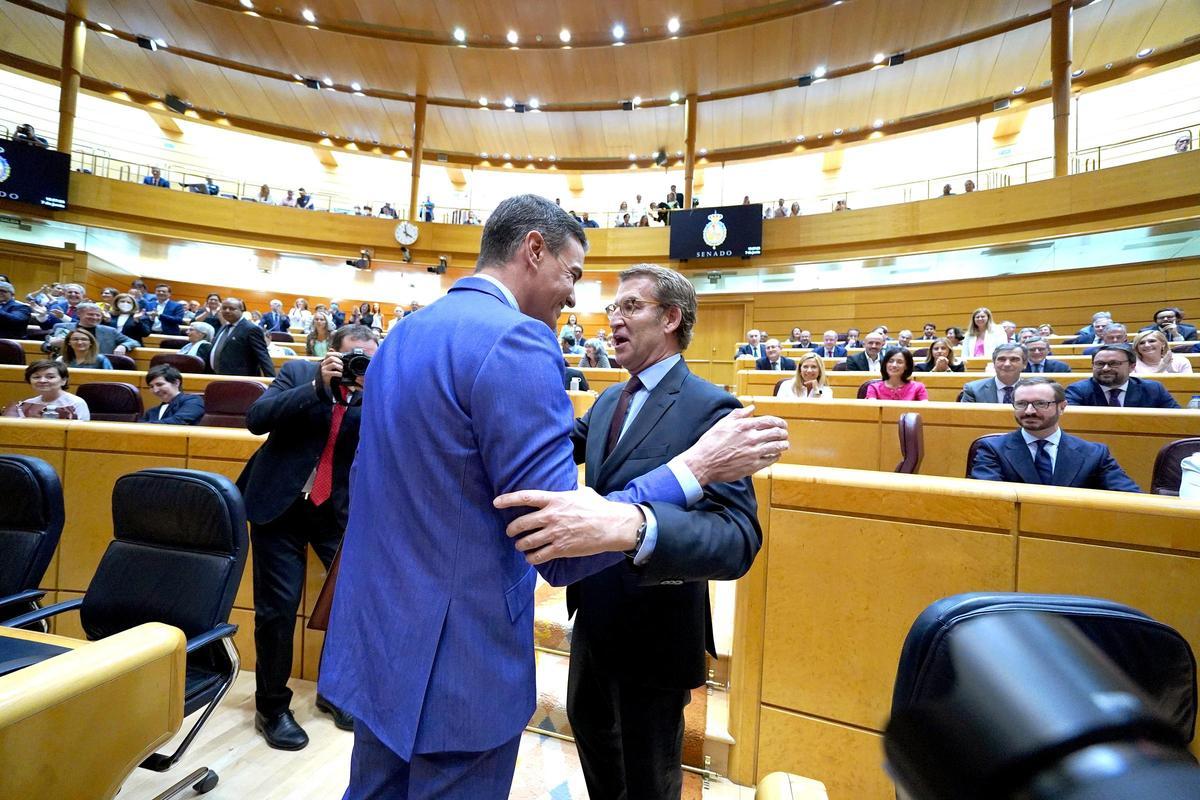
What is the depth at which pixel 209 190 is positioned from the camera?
1364 centimetres

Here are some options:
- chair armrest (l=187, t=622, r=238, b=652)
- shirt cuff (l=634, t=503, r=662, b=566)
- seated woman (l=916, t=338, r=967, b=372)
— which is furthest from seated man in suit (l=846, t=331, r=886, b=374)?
chair armrest (l=187, t=622, r=238, b=652)

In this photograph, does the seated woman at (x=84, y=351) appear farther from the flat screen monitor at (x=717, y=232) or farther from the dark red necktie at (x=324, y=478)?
the flat screen monitor at (x=717, y=232)

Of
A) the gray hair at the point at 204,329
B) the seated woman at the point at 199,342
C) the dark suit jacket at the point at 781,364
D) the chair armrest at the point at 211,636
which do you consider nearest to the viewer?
the chair armrest at the point at 211,636

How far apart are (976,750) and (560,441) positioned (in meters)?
0.58

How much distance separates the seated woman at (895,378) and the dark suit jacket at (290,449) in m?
3.84

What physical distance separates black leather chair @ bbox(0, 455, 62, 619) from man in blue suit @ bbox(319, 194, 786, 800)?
5.41 ft

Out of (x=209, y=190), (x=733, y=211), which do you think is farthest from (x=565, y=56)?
(x=209, y=190)

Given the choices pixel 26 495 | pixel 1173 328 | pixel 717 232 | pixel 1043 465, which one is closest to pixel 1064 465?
pixel 1043 465

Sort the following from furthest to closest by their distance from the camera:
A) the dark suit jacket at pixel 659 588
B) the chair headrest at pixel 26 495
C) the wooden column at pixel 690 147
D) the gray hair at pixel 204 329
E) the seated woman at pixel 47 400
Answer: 1. the wooden column at pixel 690 147
2. the gray hair at pixel 204 329
3. the seated woman at pixel 47 400
4. the chair headrest at pixel 26 495
5. the dark suit jacket at pixel 659 588

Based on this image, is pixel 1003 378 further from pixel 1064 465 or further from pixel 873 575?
pixel 873 575

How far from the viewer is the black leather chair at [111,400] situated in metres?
4.13

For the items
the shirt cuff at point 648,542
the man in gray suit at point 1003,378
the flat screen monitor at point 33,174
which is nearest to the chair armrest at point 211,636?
the shirt cuff at point 648,542

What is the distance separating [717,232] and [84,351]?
1147 centimetres

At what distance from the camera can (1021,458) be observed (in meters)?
2.46
